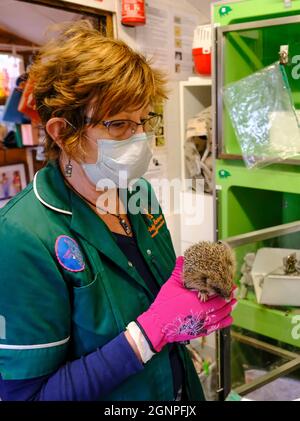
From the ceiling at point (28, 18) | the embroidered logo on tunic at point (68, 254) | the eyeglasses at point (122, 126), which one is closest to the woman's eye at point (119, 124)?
the eyeglasses at point (122, 126)

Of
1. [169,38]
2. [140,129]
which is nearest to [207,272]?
[140,129]

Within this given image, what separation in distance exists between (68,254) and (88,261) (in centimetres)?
6

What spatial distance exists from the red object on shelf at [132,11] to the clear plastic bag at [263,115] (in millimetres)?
638

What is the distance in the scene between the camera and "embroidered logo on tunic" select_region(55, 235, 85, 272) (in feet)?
2.69

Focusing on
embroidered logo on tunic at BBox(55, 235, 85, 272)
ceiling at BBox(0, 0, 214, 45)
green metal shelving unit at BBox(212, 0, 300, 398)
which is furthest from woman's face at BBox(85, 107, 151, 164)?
ceiling at BBox(0, 0, 214, 45)

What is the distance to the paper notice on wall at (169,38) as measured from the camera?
2088mm

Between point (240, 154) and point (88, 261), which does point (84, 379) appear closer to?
point (88, 261)

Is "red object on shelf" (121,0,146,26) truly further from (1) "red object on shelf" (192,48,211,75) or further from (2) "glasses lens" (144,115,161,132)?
(2) "glasses lens" (144,115,161,132)

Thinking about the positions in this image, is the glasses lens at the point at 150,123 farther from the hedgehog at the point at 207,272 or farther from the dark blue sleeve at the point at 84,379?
the dark blue sleeve at the point at 84,379

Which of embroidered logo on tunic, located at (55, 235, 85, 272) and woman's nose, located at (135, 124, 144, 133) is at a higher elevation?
woman's nose, located at (135, 124, 144, 133)

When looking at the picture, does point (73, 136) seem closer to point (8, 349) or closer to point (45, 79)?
point (45, 79)

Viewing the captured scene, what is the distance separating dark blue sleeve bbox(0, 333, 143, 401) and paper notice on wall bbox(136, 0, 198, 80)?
1.59 metres

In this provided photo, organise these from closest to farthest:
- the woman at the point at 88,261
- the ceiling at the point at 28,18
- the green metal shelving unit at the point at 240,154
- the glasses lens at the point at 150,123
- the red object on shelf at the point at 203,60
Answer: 1. the woman at the point at 88,261
2. the glasses lens at the point at 150,123
3. the green metal shelving unit at the point at 240,154
4. the ceiling at the point at 28,18
5. the red object on shelf at the point at 203,60

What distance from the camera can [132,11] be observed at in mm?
1909
